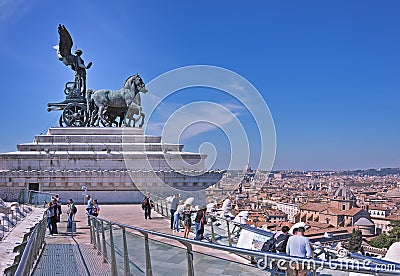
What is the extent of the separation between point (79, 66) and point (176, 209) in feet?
73.5

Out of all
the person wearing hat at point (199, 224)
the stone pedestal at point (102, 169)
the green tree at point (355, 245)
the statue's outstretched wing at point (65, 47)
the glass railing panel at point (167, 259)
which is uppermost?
the statue's outstretched wing at point (65, 47)

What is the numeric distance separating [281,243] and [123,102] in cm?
2397

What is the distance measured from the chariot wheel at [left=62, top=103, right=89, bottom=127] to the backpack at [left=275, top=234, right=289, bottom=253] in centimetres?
2722

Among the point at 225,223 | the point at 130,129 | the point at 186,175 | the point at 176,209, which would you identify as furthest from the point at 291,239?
the point at 130,129

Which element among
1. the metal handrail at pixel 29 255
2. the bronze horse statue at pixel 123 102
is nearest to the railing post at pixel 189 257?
the metal handrail at pixel 29 255

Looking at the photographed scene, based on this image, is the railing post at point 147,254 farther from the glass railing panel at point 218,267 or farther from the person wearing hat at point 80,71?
the person wearing hat at point 80,71

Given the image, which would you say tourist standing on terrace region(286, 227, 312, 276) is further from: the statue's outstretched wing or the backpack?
the statue's outstretched wing

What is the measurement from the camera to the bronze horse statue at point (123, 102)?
1155 inches

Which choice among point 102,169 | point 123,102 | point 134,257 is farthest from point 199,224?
point 123,102

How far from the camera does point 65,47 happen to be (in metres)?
33.5

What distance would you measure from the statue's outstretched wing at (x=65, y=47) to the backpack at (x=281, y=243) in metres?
30.1

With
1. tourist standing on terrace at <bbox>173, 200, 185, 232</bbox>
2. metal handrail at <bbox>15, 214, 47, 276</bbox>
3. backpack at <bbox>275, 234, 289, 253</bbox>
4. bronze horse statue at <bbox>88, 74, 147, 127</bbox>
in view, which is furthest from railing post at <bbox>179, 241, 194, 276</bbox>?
bronze horse statue at <bbox>88, 74, 147, 127</bbox>

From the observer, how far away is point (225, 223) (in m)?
11.1

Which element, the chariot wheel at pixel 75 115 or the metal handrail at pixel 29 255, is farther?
the chariot wheel at pixel 75 115
